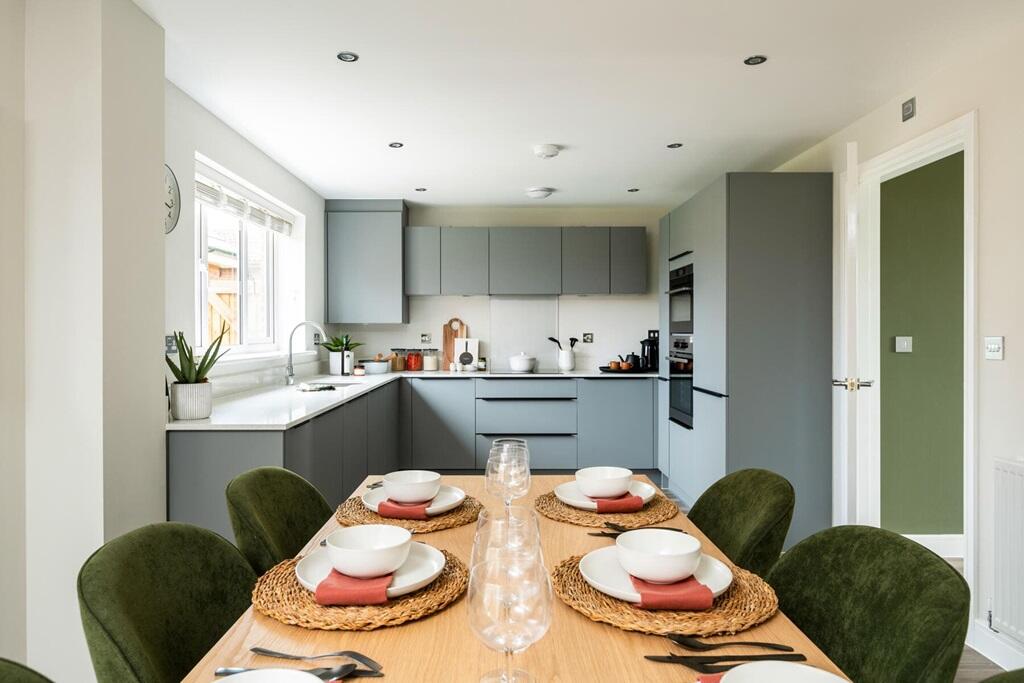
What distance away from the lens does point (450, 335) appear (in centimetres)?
598

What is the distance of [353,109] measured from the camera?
3287 mm

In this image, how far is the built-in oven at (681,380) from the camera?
455 centimetres

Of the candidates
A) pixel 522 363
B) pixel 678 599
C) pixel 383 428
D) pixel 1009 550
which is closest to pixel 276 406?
pixel 383 428

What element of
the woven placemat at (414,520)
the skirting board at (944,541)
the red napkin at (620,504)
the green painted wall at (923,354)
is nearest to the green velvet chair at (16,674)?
the woven placemat at (414,520)

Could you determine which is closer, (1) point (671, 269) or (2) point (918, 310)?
(2) point (918, 310)

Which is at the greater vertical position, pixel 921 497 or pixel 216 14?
pixel 216 14

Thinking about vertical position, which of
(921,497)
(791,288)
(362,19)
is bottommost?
(921,497)

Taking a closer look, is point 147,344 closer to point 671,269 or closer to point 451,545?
point 451,545

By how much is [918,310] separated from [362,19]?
3429 mm

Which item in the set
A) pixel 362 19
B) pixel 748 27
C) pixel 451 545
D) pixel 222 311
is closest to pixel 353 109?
pixel 362 19

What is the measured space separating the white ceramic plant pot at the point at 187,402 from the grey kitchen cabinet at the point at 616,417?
3384mm

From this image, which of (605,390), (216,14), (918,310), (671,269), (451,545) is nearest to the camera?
(451,545)

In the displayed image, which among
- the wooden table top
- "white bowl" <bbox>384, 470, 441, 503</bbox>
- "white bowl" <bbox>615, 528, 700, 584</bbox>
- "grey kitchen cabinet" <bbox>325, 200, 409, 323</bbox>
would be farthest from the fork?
"grey kitchen cabinet" <bbox>325, 200, 409, 323</bbox>

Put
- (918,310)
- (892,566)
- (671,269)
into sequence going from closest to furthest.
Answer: (892,566) < (918,310) < (671,269)
